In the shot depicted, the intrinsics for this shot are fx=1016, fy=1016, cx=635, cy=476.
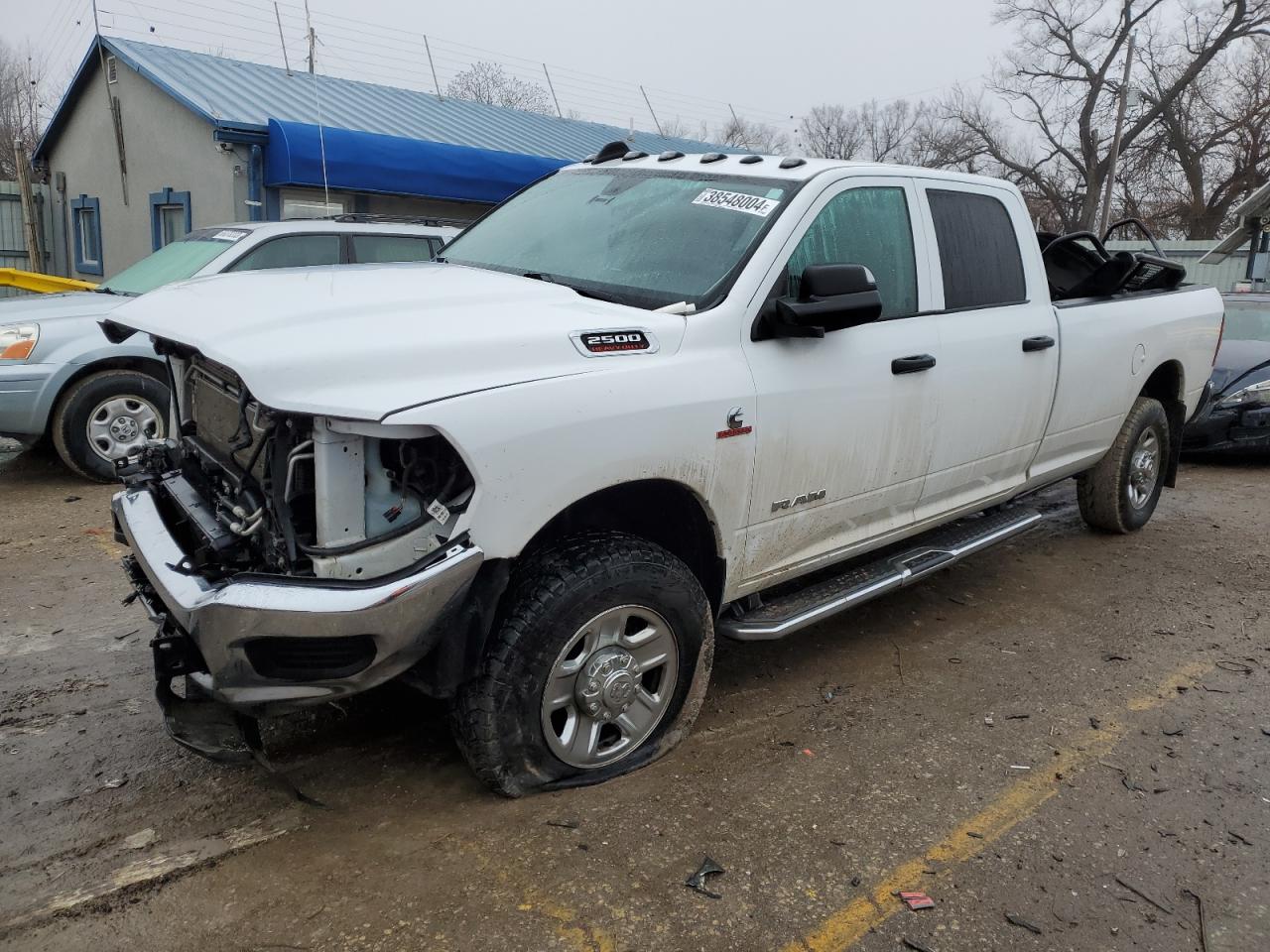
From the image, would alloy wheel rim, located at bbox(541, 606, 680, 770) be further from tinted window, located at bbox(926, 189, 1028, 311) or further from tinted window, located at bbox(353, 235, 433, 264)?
tinted window, located at bbox(353, 235, 433, 264)

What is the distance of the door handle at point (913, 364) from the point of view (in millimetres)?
3879

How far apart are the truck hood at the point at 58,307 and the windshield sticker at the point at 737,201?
454cm

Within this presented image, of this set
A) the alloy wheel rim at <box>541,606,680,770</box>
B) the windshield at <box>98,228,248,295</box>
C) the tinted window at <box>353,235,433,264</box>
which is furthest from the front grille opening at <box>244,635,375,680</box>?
the tinted window at <box>353,235,433,264</box>

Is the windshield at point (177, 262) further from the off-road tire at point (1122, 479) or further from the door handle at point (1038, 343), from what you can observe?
the off-road tire at point (1122, 479)

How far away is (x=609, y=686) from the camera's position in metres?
3.19

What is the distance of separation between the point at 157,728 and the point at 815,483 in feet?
8.27

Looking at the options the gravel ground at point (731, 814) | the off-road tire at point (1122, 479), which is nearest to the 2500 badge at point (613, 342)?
the gravel ground at point (731, 814)

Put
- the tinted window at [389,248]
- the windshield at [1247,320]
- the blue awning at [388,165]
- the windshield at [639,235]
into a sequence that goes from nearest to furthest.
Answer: the windshield at [639,235], the tinted window at [389,248], the windshield at [1247,320], the blue awning at [388,165]

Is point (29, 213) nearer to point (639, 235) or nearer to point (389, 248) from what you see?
point (389, 248)

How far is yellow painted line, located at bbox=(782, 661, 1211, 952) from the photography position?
2.69m

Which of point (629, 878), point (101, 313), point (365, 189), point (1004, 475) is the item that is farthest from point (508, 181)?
point (629, 878)

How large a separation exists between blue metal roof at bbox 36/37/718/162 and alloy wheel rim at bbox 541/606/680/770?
11.3 meters

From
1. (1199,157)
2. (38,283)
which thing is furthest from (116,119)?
(1199,157)

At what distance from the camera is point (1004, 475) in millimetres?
4891
